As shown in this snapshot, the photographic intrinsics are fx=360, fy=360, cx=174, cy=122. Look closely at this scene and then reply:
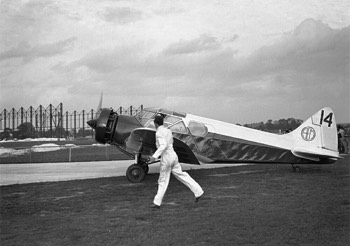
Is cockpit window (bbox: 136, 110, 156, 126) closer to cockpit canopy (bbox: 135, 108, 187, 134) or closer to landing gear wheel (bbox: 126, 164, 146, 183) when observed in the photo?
cockpit canopy (bbox: 135, 108, 187, 134)

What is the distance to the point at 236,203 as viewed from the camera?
22.8 feet

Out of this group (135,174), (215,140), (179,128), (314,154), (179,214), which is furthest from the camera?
(314,154)

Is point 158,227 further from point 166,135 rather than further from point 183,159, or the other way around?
point 183,159

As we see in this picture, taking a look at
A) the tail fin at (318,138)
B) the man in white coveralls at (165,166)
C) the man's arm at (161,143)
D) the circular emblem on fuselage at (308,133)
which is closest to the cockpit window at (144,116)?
the man in white coveralls at (165,166)

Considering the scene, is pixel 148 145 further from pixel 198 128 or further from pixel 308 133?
pixel 308 133

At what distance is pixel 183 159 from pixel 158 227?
5.07 m

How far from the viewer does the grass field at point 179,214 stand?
4.68 metres

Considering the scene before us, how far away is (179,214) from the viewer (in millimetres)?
A: 6059

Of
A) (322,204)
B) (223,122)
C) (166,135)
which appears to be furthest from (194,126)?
(322,204)

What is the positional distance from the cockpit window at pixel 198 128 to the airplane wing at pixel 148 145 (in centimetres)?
100

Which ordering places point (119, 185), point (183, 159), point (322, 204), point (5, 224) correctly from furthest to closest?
point (183, 159), point (119, 185), point (322, 204), point (5, 224)

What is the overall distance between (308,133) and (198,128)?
3842 millimetres

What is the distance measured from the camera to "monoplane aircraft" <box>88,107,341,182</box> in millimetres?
10406

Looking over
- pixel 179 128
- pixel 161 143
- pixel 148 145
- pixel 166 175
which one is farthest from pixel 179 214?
pixel 179 128
